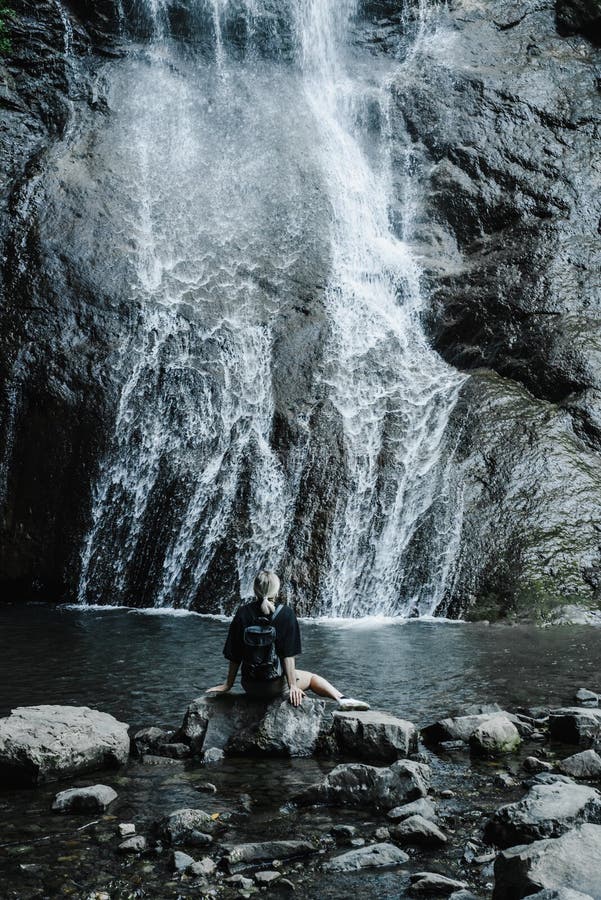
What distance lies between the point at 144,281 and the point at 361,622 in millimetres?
9673

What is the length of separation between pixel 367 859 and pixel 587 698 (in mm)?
4226

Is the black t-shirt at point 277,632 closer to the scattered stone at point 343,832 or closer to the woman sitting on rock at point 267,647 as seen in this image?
the woman sitting on rock at point 267,647

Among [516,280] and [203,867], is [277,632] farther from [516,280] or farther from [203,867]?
[516,280]

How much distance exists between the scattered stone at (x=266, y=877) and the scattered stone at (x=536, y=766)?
240 cm

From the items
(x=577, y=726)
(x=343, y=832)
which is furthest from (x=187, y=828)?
(x=577, y=726)

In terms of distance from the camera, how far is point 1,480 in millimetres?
16797

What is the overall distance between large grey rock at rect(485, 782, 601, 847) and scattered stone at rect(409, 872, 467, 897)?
22.8 inches

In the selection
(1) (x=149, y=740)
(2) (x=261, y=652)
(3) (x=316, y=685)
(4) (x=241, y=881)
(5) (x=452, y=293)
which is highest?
(5) (x=452, y=293)

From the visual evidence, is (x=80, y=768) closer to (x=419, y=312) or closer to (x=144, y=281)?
(x=144, y=281)

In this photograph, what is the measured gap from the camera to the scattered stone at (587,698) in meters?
8.01

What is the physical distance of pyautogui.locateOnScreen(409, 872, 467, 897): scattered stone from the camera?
4.27 meters

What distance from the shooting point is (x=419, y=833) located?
192 inches

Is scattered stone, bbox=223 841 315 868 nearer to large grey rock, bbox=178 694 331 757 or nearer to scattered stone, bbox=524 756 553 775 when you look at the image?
large grey rock, bbox=178 694 331 757

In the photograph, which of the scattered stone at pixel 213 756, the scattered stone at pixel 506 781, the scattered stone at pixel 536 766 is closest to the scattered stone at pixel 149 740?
the scattered stone at pixel 213 756
